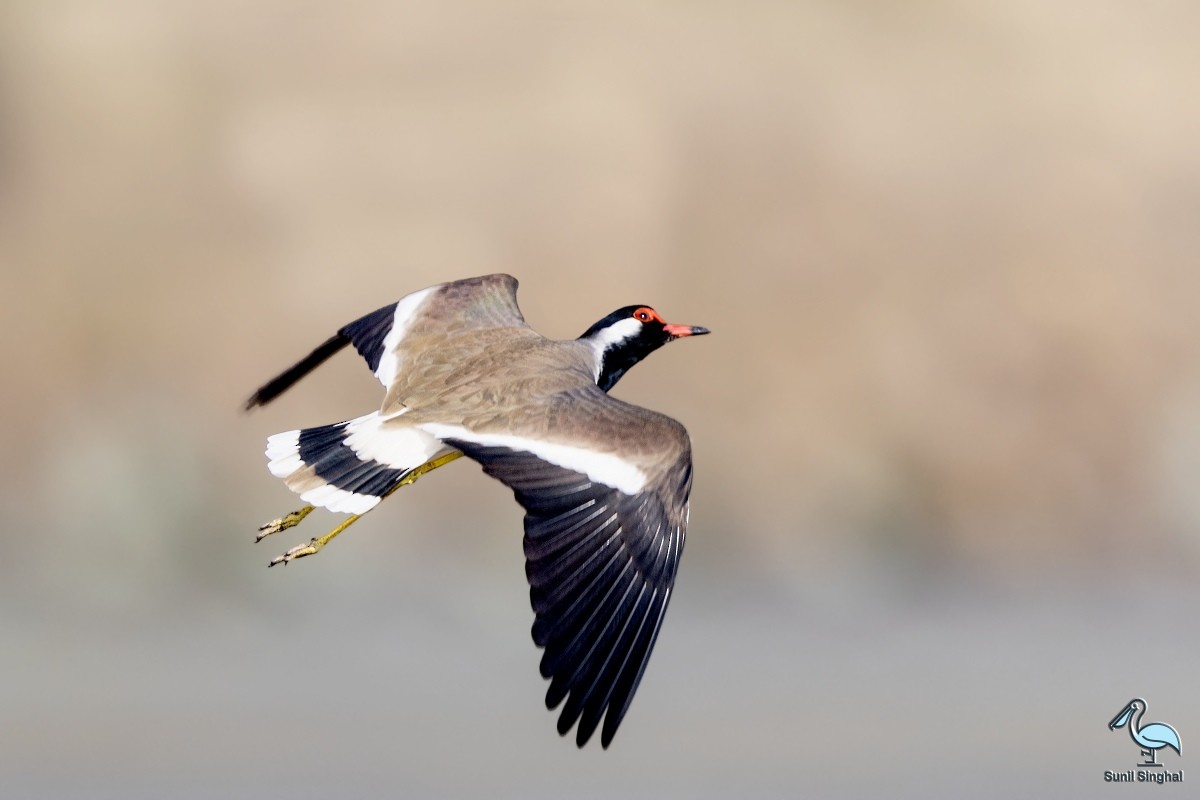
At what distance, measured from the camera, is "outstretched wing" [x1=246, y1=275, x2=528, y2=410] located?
6.12m

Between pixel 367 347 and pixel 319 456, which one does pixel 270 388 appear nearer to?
pixel 367 347

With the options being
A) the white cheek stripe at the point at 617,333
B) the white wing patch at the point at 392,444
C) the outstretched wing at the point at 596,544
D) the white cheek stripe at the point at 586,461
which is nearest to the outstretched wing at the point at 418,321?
the white cheek stripe at the point at 617,333

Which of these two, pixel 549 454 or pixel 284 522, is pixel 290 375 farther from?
pixel 549 454

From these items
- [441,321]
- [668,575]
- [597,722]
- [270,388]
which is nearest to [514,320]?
[441,321]

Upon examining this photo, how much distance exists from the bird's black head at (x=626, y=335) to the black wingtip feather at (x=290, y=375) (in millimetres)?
1046

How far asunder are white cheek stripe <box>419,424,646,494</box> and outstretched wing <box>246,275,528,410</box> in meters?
1.22

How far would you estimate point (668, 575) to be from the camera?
465cm

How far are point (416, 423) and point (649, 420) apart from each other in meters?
0.84

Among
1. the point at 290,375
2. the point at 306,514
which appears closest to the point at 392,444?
the point at 306,514

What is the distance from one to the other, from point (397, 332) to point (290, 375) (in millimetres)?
512

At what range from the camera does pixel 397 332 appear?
20.2ft

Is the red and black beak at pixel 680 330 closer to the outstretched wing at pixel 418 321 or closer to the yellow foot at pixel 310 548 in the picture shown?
the outstretched wing at pixel 418 321

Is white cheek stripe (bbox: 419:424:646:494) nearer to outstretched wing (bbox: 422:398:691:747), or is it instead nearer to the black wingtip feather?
outstretched wing (bbox: 422:398:691:747)

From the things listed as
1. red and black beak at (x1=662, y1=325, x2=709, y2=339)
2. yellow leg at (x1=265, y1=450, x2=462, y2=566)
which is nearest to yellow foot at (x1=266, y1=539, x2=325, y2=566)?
yellow leg at (x1=265, y1=450, x2=462, y2=566)
